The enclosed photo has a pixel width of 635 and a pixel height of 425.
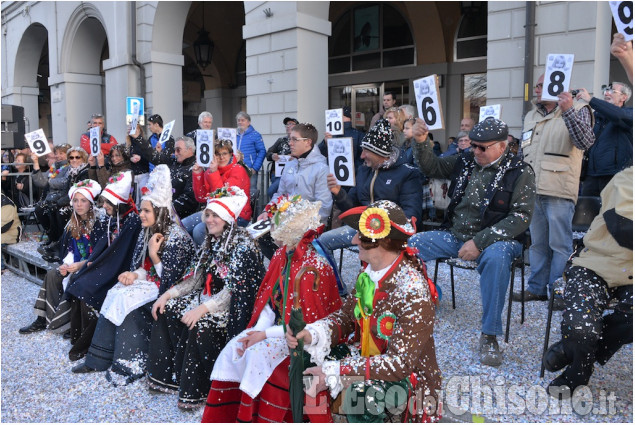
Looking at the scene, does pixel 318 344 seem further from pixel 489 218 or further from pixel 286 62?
pixel 286 62

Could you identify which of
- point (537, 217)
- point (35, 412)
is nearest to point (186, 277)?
point (35, 412)

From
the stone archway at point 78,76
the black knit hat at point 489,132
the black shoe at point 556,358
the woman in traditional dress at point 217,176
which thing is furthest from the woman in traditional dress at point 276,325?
the stone archway at point 78,76

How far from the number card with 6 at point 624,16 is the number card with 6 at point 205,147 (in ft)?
12.7

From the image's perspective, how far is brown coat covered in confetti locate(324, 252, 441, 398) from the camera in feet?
7.40

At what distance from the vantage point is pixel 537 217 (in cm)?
489

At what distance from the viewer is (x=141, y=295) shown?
13.2 ft

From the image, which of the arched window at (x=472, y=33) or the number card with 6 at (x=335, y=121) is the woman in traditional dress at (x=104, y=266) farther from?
the arched window at (x=472, y=33)

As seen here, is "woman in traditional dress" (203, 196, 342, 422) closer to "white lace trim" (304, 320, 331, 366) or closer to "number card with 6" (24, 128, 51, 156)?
"white lace trim" (304, 320, 331, 366)

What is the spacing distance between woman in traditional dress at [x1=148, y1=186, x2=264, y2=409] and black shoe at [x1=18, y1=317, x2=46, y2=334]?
2052mm

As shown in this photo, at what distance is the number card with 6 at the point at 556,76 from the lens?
4.43m

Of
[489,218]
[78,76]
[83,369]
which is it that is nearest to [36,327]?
[83,369]

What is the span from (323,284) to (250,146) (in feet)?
19.9

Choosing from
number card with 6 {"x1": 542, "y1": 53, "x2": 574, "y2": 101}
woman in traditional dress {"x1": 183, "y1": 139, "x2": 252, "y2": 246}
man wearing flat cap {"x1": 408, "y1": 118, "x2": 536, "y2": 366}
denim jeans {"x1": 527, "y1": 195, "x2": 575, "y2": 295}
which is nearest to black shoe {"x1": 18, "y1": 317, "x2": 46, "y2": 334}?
woman in traditional dress {"x1": 183, "y1": 139, "x2": 252, "y2": 246}

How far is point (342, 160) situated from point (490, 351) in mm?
2130
